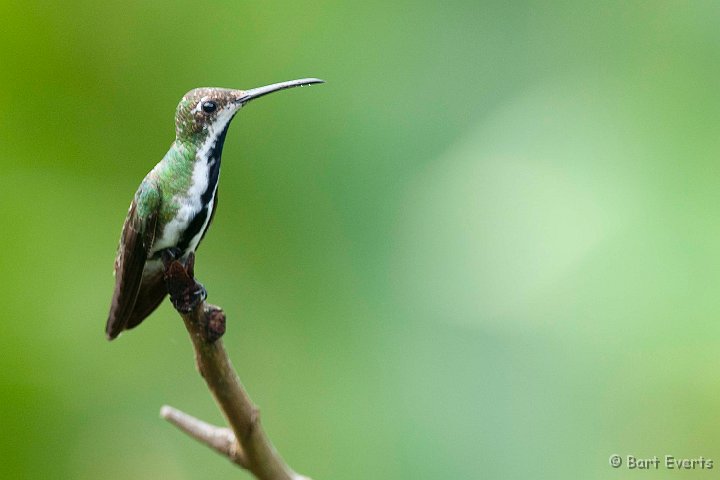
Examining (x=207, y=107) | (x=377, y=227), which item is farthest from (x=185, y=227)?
(x=377, y=227)

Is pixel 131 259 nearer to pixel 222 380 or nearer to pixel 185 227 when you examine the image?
pixel 185 227

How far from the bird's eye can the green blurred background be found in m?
0.90

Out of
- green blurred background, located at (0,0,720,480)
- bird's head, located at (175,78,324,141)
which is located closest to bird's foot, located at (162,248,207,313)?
bird's head, located at (175,78,324,141)

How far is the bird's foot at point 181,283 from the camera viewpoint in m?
0.89

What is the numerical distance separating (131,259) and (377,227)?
98cm

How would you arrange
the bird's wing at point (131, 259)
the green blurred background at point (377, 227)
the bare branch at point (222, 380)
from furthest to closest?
the green blurred background at point (377, 227) → the bird's wing at point (131, 259) → the bare branch at point (222, 380)

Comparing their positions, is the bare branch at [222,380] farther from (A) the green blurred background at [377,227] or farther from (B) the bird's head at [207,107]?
(A) the green blurred background at [377,227]

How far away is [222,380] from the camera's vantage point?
35.0 inches

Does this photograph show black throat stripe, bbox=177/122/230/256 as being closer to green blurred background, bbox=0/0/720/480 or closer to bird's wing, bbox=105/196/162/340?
bird's wing, bbox=105/196/162/340

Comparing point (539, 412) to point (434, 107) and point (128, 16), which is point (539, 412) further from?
point (128, 16)

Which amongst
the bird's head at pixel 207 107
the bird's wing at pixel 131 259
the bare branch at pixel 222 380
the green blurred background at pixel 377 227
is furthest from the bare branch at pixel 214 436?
the green blurred background at pixel 377 227

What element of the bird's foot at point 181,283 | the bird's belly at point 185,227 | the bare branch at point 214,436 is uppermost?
the bird's belly at point 185,227

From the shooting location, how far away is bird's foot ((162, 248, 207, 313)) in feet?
2.93

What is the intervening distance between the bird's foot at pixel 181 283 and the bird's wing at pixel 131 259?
0.03 meters
